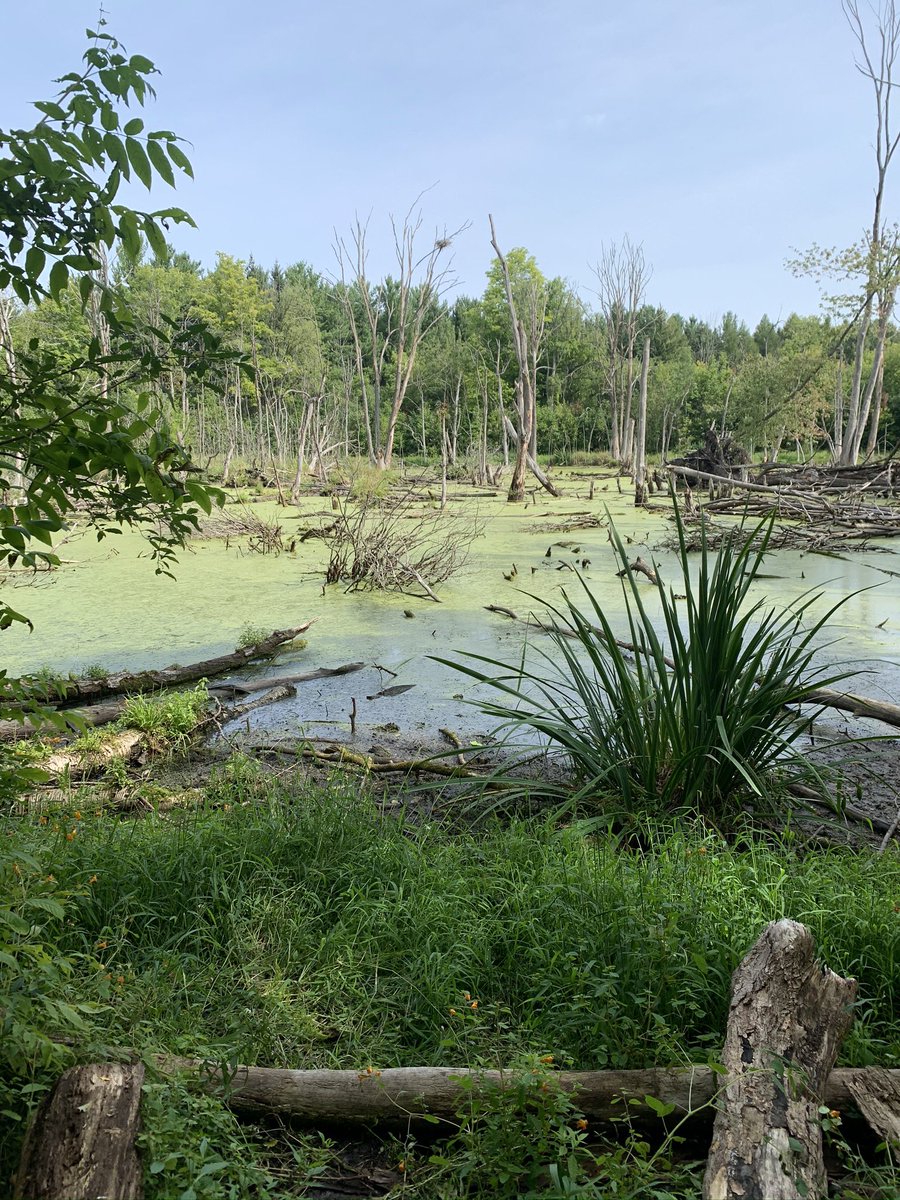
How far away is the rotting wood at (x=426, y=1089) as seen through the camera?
65.7 inches

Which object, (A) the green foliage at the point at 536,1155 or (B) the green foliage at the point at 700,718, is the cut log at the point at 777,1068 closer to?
(A) the green foliage at the point at 536,1155

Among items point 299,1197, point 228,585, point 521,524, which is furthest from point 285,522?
point 299,1197

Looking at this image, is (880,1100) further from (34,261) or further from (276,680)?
(276,680)

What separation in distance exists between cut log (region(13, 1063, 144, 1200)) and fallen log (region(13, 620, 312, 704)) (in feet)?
10.0

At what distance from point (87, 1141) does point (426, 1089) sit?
629mm

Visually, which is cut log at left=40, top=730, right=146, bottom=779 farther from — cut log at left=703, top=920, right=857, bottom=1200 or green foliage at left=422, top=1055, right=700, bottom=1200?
cut log at left=703, top=920, right=857, bottom=1200

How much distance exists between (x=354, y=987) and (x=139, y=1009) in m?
0.50

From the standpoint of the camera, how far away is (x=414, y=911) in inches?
93.7

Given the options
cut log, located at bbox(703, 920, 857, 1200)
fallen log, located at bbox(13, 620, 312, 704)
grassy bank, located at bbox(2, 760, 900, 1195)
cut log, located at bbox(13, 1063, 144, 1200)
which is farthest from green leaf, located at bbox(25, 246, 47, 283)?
fallen log, located at bbox(13, 620, 312, 704)

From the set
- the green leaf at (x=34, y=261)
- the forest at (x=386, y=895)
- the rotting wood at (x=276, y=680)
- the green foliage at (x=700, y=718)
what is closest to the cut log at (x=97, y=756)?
the forest at (x=386, y=895)

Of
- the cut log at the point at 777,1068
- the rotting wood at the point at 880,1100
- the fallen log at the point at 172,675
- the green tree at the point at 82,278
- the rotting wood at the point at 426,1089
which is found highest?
the green tree at the point at 82,278

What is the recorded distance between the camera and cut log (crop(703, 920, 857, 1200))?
1390mm

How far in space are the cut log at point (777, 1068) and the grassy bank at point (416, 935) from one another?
5.7 inches

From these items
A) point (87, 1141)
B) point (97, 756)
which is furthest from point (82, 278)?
point (97, 756)
